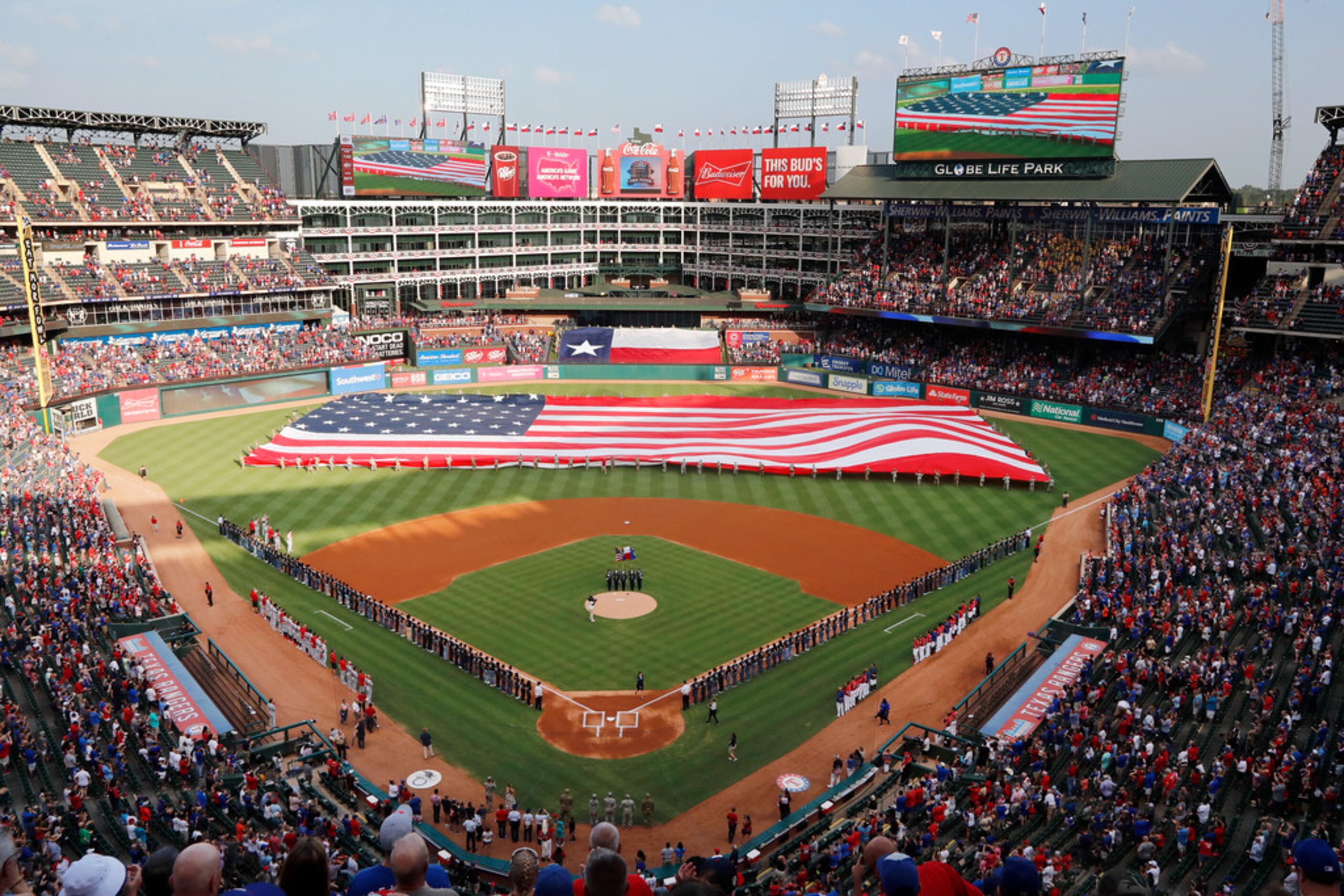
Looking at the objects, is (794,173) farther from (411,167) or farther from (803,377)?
(411,167)

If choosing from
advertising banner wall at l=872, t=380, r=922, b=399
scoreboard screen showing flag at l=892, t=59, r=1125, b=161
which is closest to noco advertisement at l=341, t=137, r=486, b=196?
scoreboard screen showing flag at l=892, t=59, r=1125, b=161

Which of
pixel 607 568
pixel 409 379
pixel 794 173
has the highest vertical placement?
pixel 794 173

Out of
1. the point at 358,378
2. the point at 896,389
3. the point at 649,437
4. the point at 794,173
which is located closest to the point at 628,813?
the point at 649,437

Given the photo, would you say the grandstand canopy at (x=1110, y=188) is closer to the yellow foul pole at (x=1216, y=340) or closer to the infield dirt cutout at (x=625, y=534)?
the yellow foul pole at (x=1216, y=340)

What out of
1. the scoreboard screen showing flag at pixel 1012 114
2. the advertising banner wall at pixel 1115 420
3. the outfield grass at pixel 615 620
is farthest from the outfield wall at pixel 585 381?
the outfield grass at pixel 615 620

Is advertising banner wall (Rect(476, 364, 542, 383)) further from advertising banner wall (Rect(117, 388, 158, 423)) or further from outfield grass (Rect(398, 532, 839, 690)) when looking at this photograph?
outfield grass (Rect(398, 532, 839, 690))
